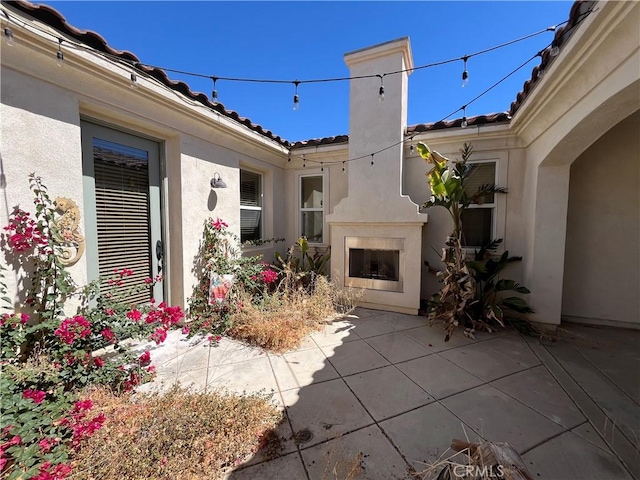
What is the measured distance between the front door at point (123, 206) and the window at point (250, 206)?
1.89m

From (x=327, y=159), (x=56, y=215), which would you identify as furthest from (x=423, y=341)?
(x=56, y=215)

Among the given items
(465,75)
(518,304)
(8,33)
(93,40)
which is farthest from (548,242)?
(8,33)

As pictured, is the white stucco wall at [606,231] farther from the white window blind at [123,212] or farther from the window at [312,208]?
the white window blind at [123,212]

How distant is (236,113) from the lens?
493cm

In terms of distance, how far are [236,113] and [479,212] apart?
5.38 meters

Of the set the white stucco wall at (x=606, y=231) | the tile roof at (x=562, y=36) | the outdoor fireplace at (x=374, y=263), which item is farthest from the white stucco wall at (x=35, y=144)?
the white stucco wall at (x=606, y=231)

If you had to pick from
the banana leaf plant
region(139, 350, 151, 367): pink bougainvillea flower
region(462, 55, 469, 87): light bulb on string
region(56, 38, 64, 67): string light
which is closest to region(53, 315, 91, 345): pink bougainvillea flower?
region(139, 350, 151, 367): pink bougainvillea flower

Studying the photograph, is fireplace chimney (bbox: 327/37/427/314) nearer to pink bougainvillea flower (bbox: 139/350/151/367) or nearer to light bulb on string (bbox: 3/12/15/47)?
pink bougainvillea flower (bbox: 139/350/151/367)

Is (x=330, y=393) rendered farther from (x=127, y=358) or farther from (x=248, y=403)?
(x=127, y=358)

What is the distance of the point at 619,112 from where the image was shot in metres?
2.91

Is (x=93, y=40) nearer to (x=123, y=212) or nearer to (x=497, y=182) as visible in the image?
(x=123, y=212)

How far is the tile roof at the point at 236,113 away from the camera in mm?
2641

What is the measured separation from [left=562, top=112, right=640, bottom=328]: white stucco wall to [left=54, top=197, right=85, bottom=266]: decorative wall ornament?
772 centimetres

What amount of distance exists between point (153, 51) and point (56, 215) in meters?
2.62
